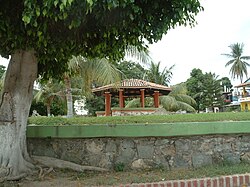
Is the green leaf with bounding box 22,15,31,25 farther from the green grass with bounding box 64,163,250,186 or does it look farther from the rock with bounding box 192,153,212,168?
the rock with bounding box 192,153,212,168

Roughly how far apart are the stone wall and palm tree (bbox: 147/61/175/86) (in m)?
20.0

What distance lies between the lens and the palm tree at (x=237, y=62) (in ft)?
133

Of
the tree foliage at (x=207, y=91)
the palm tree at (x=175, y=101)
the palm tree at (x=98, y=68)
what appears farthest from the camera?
the tree foliage at (x=207, y=91)

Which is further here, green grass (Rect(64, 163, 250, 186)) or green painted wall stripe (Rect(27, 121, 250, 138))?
green painted wall stripe (Rect(27, 121, 250, 138))

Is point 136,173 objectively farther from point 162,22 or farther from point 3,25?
point 3,25

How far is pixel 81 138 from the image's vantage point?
5.05m

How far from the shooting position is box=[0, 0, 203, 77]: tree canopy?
9.89ft

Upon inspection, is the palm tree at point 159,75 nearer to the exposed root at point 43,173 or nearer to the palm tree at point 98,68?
the palm tree at point 98,68

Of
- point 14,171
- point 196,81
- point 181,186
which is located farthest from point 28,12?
point 196,81

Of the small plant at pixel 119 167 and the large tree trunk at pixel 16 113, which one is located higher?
the large tree trunk at pixel 16 113

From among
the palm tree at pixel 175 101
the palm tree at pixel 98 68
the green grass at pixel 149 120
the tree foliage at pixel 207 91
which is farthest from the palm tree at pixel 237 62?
the green grass at pixel 149 120

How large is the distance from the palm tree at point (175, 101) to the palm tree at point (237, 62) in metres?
16.9

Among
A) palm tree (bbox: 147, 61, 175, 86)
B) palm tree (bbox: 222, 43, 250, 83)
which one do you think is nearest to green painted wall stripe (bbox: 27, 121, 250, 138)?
palm tree (bbox: 147, 61, 175, 86)

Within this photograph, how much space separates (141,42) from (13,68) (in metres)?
2.11
